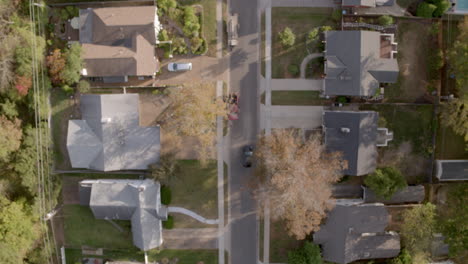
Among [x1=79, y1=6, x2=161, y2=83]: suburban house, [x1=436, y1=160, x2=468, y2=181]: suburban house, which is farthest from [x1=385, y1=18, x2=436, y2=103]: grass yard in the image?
[x1=79, y1=6, x2=161, y2=83]: suburban house

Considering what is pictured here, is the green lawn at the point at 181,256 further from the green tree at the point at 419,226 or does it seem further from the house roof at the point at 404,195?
the green tree at the point at 419,226

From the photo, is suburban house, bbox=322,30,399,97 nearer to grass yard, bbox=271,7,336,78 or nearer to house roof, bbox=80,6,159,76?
grass yard, bbox=271,7,336,78

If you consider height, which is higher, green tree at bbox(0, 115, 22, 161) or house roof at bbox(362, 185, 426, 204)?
green tree at bbox(0, 115, 22, 161)

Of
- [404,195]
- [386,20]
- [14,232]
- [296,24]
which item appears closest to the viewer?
[14,232]

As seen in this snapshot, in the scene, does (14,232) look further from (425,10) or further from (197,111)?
(425,10)

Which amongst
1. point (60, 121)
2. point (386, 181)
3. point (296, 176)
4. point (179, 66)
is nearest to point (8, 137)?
point (60, 121)

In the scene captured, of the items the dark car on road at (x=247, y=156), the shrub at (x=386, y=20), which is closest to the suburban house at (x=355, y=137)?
the dark car on road at (x=247, y=156)
